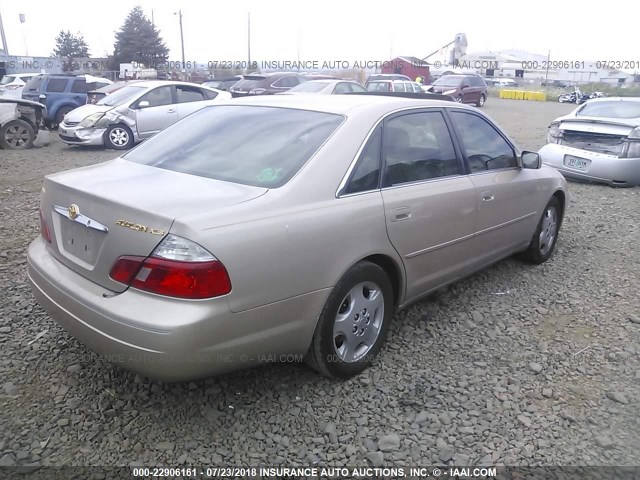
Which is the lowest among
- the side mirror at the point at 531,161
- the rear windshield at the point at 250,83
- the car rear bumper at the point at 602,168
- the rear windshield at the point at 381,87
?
the car rear bumper at the point at 602,168

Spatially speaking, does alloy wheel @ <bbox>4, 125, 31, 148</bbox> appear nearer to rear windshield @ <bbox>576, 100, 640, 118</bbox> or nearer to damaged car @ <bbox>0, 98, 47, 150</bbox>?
damaged car @ <bbox>0, 98, 47, 150</bbox>

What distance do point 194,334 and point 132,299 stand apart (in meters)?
0.34

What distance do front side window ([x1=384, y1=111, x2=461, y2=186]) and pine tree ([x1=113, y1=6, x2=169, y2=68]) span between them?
182ft

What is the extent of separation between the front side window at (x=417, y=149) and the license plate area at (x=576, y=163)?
220 inches

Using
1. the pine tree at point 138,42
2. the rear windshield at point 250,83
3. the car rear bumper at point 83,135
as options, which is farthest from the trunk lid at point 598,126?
the pine tree at point 138,42

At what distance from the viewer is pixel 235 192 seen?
101 inches

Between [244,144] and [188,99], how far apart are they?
31.8ft

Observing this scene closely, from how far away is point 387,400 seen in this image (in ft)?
9.34

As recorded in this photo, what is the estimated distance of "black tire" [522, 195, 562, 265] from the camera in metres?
4.70

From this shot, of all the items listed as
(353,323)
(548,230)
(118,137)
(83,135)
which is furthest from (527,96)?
(353,323)

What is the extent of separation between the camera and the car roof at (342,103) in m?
3.17

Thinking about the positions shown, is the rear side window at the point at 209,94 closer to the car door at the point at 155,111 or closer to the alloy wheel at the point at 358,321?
the car door at the point at 155,111

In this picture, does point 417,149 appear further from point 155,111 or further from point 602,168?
point 155,111

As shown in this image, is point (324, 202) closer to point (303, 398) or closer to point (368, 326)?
point (368, 326)
